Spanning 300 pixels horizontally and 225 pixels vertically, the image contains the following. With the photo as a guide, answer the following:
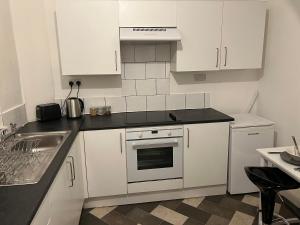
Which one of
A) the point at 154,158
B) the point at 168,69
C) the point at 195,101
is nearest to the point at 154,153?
the point at 154,158

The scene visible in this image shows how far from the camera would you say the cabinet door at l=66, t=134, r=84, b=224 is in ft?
6.21

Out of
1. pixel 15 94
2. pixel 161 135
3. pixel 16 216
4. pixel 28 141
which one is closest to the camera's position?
pixel 16 216

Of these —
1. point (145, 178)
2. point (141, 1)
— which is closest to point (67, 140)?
point (145, 178)

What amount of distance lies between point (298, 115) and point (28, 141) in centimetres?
253

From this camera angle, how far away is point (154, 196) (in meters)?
2.64

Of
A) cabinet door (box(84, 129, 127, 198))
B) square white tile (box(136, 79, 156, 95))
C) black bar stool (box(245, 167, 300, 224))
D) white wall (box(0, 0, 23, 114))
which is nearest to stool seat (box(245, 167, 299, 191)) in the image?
black bar stool (box(245, 167, 300, 224))

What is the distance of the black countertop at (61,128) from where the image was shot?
1.02 m

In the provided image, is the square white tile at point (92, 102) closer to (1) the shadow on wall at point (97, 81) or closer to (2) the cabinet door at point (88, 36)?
(1) the shadow on wall at point (97, 81)

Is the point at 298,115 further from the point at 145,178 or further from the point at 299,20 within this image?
the point at 145,178

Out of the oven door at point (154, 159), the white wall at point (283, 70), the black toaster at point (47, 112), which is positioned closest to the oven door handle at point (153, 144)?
the oven door at point (154, 159)

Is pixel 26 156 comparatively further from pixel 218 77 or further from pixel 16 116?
pixel 218 77

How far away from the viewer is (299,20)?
7.88 feet

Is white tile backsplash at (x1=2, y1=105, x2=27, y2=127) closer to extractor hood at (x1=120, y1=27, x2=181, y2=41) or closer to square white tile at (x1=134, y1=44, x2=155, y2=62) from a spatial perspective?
extractor hood at (x1=120, y1=27, x2=181, y2=41)

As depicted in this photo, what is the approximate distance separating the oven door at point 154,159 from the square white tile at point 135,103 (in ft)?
1.94
